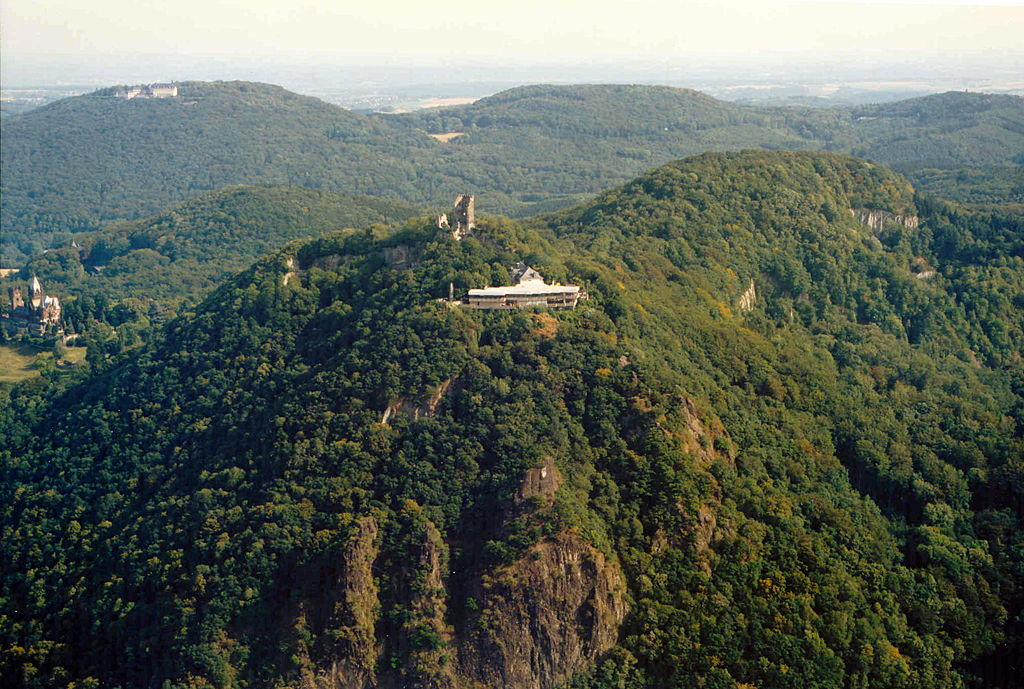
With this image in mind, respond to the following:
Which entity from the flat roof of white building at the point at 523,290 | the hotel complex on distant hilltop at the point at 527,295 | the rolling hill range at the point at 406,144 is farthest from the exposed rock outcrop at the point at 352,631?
the rolling hill range at the point at 406,144

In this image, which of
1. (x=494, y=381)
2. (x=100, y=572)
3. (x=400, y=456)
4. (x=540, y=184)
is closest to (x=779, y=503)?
(x=494, y=381)

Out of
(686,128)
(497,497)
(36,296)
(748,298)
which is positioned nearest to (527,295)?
(497,497)

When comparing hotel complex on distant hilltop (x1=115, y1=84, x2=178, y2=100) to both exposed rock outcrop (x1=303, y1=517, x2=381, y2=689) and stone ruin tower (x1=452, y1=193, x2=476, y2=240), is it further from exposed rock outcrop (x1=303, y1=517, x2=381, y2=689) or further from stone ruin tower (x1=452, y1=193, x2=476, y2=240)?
exposed rock outcrop (x1=303, y1=517, x2=381, y2=689)

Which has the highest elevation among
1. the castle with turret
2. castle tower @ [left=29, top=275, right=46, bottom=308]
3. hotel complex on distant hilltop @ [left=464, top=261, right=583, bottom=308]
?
hotel complex on distant hilltop @ [left=464, top=261, right=583, bottom=308]

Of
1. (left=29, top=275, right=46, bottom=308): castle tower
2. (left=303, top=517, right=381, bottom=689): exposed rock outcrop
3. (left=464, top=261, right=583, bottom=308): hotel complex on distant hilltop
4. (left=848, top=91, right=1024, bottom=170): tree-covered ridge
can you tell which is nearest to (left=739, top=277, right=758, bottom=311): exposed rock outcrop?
(left=464, top=261, right=583, bottom=308): hotel complex on distant hilltop

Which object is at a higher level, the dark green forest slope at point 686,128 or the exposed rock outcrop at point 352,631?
the dark green forest slope at point 686,128

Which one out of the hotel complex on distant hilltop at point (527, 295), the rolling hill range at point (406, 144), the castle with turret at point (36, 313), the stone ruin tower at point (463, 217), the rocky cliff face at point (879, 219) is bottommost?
the castle with turret at point (36, 313)

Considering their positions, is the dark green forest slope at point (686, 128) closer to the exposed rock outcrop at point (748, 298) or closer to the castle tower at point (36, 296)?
the exposed rock outcrop at point (748, 298)
